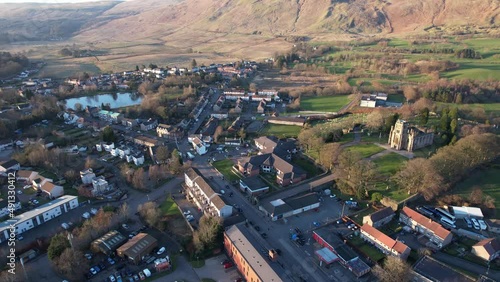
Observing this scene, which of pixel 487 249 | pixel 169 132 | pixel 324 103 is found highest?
pixel 169 132

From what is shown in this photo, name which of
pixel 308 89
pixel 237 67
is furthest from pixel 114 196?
pixel 237 67

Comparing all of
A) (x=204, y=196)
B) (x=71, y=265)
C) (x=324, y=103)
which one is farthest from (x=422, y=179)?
(x=324, y=103)

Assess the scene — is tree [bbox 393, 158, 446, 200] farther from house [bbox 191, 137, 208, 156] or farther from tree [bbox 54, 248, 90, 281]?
tree [bbox 54, 248, 90, 281]

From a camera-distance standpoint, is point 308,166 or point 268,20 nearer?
point 308,166

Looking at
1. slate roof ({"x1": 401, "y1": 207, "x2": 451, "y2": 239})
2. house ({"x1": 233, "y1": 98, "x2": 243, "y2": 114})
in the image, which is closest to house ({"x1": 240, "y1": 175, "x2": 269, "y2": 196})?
slate roof ({"x1": 401, "y1": 207, "x2": 451, "y2": 239})

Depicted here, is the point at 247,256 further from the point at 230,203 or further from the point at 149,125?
the point at 149,125

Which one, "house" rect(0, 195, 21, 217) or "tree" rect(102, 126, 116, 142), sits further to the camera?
"tree" rect(102, 126, 116, 142)

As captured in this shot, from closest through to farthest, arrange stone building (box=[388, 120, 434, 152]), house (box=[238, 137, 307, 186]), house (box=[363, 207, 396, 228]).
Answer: house (box=[363, 207, 396, 228]) → house (box=[238, 137, 307, 186]) → stone building (box=[388, 120, 434, 152])

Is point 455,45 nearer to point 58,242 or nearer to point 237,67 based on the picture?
point 237,67
